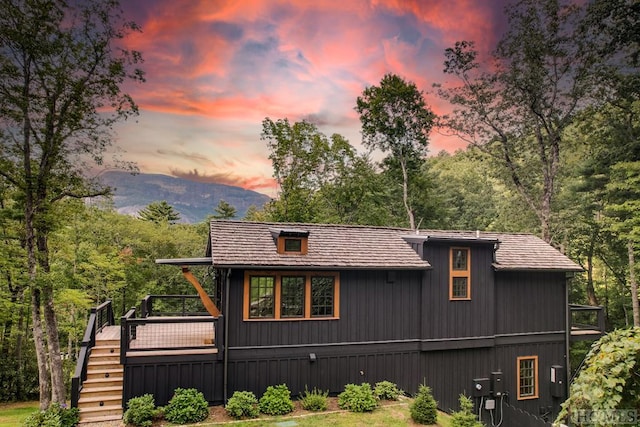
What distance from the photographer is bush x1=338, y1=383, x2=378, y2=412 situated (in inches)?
378

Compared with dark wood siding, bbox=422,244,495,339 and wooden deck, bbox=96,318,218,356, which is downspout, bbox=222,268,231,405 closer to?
wooden deck, bbox=96,318,218,356

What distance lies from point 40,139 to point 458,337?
13458 millimetres

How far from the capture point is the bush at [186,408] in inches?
345

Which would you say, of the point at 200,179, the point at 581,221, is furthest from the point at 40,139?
the point at 200,179

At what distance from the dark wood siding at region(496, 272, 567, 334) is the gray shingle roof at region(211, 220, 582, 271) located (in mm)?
555

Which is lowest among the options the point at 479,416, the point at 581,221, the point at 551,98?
the point at 479,416

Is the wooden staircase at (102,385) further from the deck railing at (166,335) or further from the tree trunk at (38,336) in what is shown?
the tree trunk at (38,336)

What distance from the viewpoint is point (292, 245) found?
1097cm

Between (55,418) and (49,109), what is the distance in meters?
8.23

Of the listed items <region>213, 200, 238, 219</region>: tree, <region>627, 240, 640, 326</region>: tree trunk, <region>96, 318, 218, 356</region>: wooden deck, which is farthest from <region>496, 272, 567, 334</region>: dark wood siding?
<region>213, 200, 238, 219</region>: tree

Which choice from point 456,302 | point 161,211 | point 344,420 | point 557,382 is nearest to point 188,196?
point 161,211

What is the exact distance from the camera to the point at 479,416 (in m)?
12.2

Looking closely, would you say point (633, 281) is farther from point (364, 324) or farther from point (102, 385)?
point (102, 385)

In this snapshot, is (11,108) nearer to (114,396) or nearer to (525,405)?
(114,396)
